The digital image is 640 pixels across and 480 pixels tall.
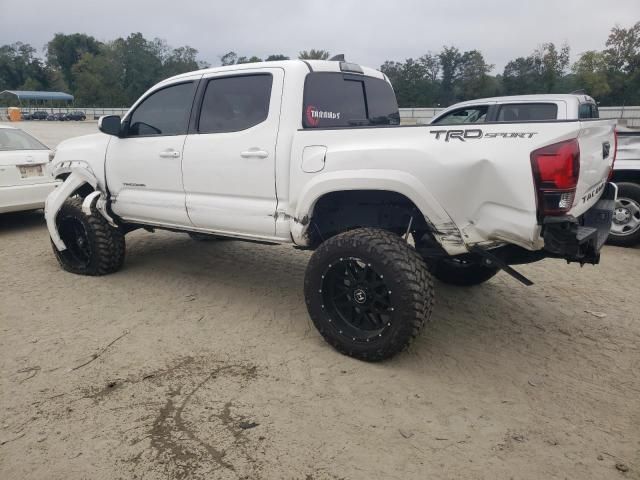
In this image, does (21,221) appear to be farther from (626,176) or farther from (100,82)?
(100,82)

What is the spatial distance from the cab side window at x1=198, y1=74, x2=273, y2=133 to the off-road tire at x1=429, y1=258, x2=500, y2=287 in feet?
6.90

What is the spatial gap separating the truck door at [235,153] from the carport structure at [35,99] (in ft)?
258

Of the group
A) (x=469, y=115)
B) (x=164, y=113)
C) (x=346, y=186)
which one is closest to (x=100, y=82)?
(x=469, y=115)

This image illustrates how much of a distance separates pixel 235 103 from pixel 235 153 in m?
0.46

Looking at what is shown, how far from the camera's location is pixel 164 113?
4.21 m

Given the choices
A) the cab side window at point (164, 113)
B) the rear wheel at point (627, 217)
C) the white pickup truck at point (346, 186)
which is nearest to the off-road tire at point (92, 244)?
the white pickup truck at point (346, 186)

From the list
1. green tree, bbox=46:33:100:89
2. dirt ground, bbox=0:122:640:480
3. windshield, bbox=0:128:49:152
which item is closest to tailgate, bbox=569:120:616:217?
dirt ground, bbox=0:122:640:480

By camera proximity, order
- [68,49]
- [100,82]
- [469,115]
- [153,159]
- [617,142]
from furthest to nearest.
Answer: [68,49], [100,82], [469,115], [617,142], [153,159]

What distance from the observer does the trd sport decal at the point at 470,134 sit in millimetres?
2484

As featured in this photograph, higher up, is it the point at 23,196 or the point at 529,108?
Result: the point at 529,108

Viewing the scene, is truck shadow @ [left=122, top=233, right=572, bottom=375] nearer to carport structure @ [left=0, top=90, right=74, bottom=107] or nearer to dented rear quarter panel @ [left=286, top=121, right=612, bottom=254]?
dented rear quarter panel @ [left=286, top=121, right=612, bottom=254]

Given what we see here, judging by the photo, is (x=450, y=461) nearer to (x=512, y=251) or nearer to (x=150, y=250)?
(x=512, y=251)

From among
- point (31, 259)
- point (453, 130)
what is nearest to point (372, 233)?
point (453, 130)

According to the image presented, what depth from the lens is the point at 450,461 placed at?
2.26 meters
